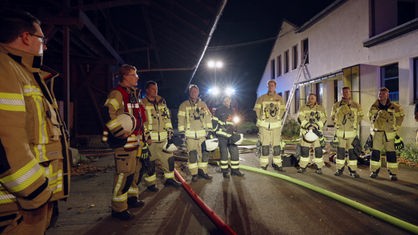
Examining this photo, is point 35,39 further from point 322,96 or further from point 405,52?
point 322,96

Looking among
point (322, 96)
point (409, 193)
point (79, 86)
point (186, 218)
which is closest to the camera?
point (186, 218)

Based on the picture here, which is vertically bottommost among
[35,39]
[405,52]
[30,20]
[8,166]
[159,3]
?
[8,166]

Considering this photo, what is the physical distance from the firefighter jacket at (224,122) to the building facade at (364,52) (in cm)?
681

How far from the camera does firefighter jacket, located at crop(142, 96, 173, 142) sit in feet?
17.5

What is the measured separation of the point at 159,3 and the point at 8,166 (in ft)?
23.0

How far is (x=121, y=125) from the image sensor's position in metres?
3.41

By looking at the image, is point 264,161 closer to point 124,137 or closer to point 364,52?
point 124,137

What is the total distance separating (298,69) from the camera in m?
18.5

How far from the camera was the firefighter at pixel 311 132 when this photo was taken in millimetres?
6508

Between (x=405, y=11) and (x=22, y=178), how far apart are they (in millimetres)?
14876

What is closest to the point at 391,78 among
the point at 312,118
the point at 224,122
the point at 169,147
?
the point at 312,118

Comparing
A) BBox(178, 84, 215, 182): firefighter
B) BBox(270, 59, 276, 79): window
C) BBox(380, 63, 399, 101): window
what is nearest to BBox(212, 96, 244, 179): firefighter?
BBox(178, 84, 215, 182): firefighter

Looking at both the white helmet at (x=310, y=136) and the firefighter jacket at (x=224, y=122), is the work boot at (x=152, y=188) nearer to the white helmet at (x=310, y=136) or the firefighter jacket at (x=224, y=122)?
the firefighter jacket at (x=224, y=122)

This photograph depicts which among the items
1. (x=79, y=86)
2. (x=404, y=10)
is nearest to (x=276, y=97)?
(x=79, y=86)
